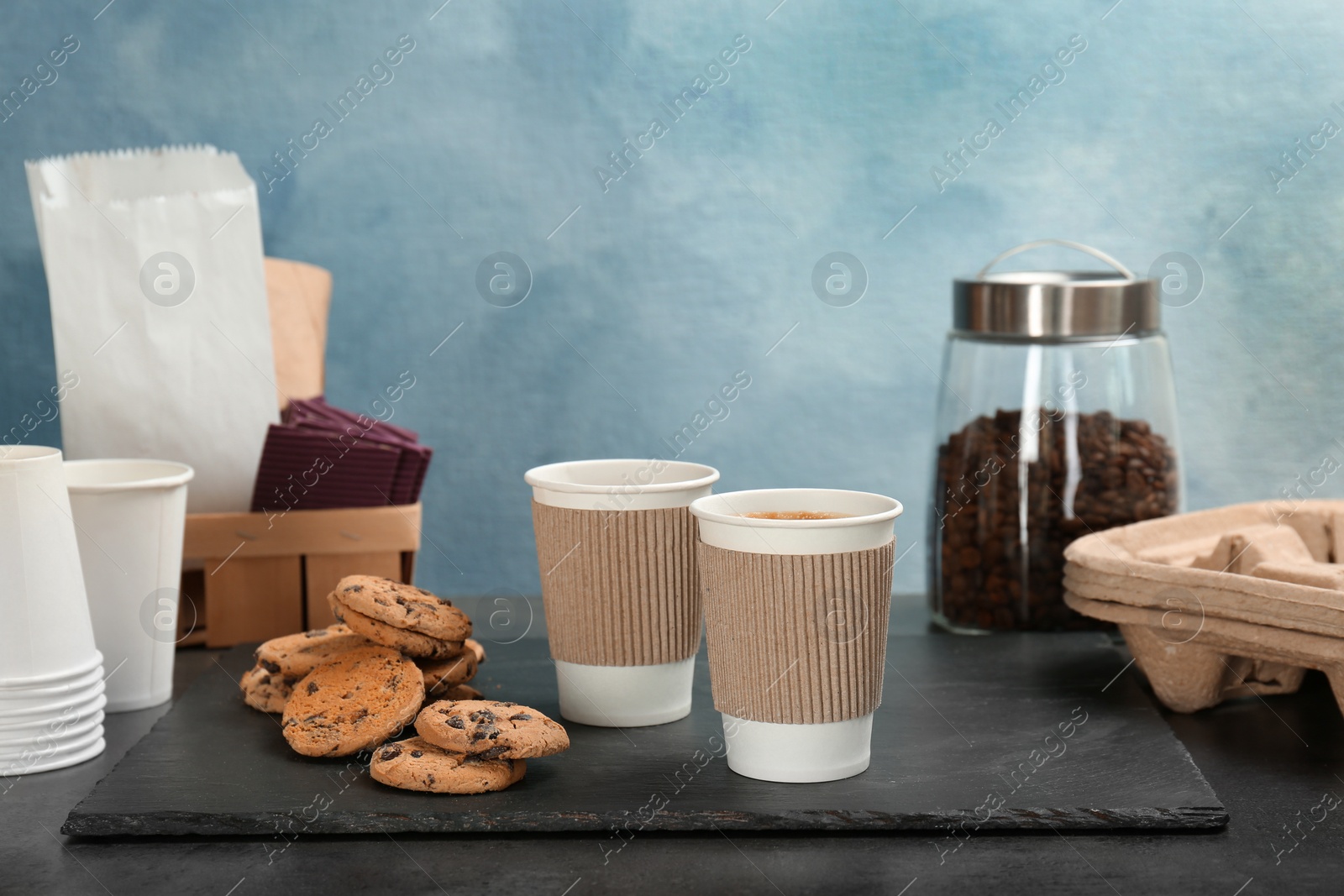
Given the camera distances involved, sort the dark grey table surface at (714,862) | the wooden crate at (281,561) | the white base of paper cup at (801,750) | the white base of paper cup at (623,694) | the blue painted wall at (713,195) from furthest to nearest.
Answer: the blue painted wall at (713,195), the wooden crate at (281,561), the white base of paper cup at (623,694), the white base of paper cup at (801,750), the dark grey table surface at (714,862)

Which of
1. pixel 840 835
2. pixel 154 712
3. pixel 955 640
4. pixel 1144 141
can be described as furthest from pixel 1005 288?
pixel 154 712

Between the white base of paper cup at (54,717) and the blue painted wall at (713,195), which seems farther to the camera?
the blue painted wall at (713,195)

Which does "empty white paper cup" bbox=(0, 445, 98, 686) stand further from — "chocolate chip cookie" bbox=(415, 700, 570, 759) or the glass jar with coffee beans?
the glass jar with coffee beans

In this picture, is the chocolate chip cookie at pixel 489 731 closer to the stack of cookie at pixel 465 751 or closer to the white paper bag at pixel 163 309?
the stack of cookie at pixel 465 751

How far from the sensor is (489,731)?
27.9 inches

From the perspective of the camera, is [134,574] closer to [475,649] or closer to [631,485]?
[475,649]

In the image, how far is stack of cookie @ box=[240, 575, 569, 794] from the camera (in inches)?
27.9

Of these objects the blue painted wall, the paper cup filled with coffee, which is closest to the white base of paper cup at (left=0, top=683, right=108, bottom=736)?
the paper cup filled with coffee

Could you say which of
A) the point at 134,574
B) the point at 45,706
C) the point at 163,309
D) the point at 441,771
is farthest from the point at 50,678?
the point at 163,309

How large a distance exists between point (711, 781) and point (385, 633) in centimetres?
23

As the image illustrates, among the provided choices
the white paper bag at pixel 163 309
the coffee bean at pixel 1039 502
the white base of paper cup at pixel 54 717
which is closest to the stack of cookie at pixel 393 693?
the white base of paper cup at pixel 54 717

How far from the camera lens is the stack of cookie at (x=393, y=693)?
0.71 meters

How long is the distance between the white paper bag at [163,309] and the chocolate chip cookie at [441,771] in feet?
1.41

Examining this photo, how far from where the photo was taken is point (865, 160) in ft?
4.37
